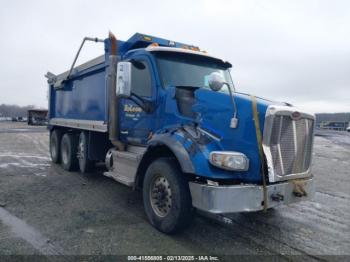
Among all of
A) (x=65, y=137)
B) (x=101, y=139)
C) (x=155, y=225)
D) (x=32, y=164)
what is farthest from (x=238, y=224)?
(x=32, y=164)

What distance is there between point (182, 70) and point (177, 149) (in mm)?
1693

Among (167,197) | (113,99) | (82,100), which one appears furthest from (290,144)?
(82,100)

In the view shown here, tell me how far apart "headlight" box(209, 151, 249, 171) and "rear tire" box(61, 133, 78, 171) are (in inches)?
222

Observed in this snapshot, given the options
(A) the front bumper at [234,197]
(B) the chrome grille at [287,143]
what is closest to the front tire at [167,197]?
(A) the front bumper at [234,197]

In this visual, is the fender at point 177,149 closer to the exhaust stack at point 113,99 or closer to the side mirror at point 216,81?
the side mirror at point 216,81

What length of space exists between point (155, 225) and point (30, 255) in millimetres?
1592

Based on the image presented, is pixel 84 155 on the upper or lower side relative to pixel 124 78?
lower

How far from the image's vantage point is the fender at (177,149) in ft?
12.2

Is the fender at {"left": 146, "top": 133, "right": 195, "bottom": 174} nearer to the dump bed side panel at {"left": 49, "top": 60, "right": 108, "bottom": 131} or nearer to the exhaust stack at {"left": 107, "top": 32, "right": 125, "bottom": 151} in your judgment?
the exhaust stack at {"left": 107, "top": 32, "right": 125, "bottom": 151}

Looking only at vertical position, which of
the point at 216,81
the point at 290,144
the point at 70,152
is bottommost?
the point at 70,152

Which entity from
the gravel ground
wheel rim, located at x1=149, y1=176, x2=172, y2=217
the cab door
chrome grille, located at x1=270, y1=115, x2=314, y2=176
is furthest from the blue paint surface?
the gravel ground

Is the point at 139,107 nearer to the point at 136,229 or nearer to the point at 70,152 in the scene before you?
the point at 136,229

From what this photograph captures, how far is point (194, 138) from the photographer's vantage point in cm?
390

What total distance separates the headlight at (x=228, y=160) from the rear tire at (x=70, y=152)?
5643mm
